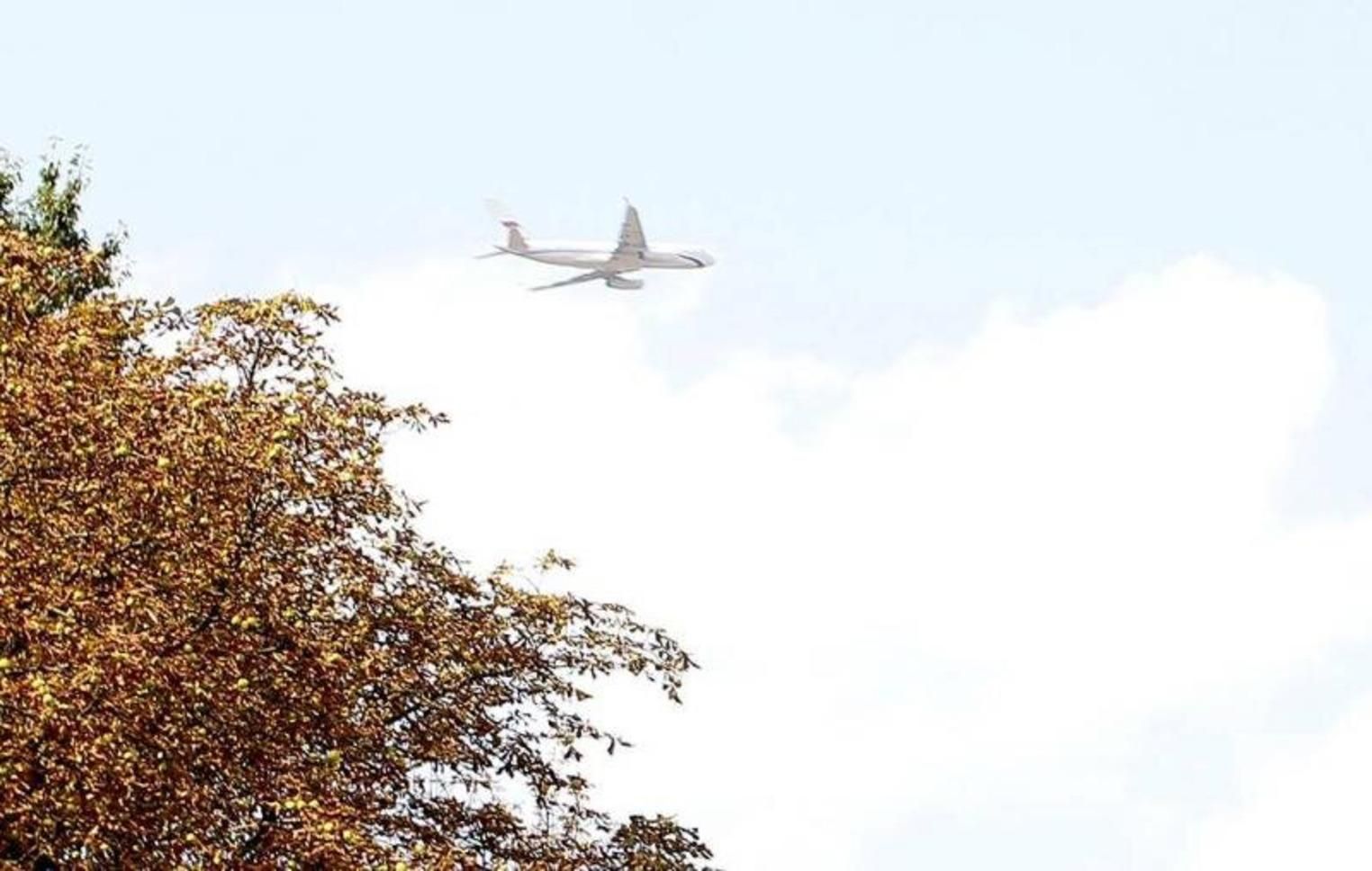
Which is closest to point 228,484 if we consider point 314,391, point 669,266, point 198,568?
point 198,568

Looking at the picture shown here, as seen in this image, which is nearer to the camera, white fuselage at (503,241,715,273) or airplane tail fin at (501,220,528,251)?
white fuselage at (503,241,715,273)

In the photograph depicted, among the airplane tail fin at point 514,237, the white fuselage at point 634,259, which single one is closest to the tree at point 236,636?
the white fuselage at point 634,259

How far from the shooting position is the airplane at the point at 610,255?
81312mm

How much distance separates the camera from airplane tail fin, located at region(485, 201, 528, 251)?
3713 inches

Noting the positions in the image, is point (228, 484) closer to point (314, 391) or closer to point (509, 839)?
Result: point (314, 391)

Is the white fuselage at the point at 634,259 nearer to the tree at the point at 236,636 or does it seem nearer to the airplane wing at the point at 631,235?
the airplane wing at the point at 631,235

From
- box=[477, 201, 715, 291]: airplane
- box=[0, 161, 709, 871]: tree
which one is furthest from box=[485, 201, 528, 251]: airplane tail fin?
box=[0, 161, 709, 871]: tree

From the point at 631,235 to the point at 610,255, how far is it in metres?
3.12

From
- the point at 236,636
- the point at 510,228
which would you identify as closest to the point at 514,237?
the point at 510,228

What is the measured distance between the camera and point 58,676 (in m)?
18.0

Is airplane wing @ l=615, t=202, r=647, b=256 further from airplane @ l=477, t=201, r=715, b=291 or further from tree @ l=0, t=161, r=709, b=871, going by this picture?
tree @ l=0, t=161, r=709, b=871

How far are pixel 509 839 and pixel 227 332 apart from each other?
5241 mm

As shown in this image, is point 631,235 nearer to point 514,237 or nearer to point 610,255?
point 610,255

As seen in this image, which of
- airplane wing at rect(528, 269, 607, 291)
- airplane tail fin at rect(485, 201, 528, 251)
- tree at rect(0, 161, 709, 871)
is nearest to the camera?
tree at rect(0, 161, 709, 871)
